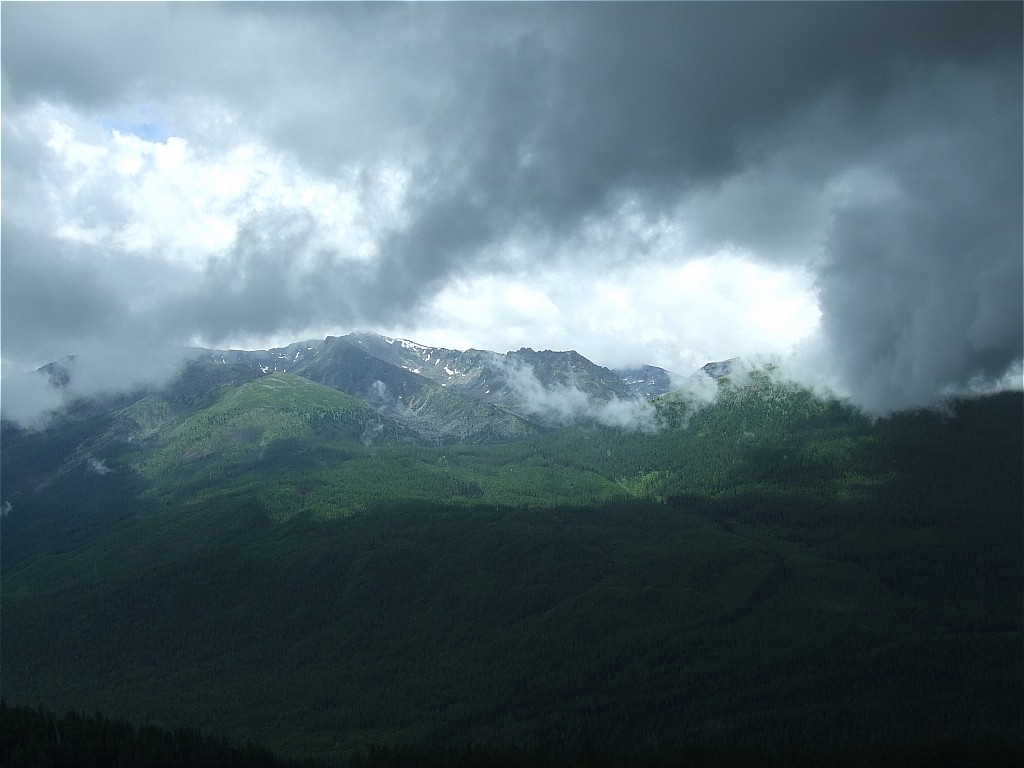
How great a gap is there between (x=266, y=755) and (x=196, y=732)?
17390mm

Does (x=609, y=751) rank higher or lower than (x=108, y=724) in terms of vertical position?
lower

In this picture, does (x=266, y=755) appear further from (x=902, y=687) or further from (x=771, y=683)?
(x=902, y=687)

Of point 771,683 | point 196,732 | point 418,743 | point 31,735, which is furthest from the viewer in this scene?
point 771,683

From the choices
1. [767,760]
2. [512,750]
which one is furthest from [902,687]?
[512,750]

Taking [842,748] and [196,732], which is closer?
[842,748]

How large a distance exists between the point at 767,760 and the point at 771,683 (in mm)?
52319

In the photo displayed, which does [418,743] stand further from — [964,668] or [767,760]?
[964,668]

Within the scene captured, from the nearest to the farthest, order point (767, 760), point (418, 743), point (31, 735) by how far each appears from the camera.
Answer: point (767, 760)
point (31, 735)
point (418, 743)

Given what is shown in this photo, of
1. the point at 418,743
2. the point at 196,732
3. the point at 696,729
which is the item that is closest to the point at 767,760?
the point at 696,729

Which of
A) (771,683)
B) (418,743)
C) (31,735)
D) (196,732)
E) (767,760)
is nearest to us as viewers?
(767,760)

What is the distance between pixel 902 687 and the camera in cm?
18925

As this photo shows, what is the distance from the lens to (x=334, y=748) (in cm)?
18750

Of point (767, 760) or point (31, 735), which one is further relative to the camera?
point (31, 735)

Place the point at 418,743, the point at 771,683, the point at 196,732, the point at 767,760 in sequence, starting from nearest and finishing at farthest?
the point at 767,760
the point at 196,732
the point at 418,743
the point at 771,683
